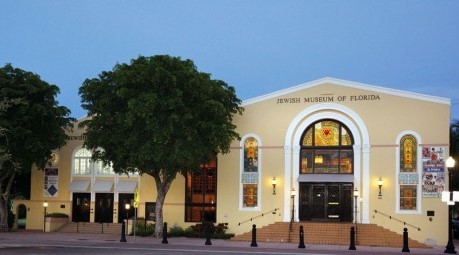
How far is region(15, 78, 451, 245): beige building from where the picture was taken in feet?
121

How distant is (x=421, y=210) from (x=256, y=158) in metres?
10.2

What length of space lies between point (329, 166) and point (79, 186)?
17.3 meters

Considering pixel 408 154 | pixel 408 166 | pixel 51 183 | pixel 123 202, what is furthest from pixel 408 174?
pixel 51 183

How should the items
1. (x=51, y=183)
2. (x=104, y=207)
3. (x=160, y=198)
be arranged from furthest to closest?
1. (x=51, y=183)
2. (x=104, y=207)
3. (x=160, y=198)

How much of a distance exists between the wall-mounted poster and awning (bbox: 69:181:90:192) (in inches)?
875

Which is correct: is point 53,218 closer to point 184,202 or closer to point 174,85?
point 184,202

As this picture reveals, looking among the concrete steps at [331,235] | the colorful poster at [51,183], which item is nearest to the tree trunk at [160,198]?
the concrete steps at [331,235]

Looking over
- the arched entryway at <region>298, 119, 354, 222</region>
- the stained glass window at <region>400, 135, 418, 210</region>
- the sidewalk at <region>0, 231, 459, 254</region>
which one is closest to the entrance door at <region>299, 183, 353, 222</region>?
the arched entryway at <region>298, 119, 354, 222</region>

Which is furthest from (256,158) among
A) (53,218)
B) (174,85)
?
(53,218)

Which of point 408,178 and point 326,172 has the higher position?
point 326,172

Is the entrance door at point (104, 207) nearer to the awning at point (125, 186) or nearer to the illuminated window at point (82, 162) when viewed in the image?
the awning at point (125, 186)

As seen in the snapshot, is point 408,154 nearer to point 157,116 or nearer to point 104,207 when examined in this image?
point 157,116

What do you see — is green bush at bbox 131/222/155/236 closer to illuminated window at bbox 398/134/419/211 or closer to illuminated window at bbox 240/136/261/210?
illuminated window at bbox 240/136/261/210

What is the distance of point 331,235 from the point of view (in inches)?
1406
